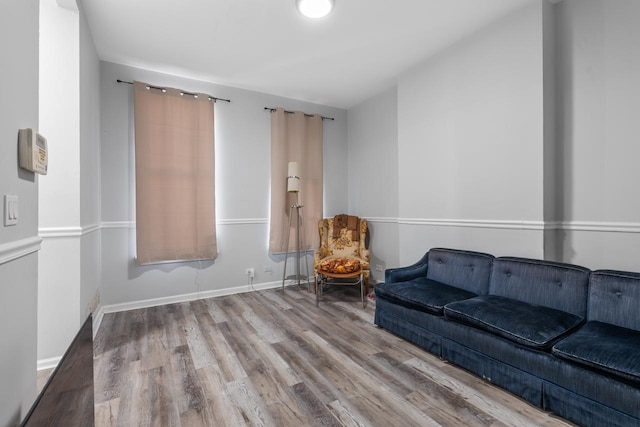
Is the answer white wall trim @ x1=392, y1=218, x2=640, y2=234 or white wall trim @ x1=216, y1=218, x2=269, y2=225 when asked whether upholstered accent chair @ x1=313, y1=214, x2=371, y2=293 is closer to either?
white wall trim @ x1=216, y1=218, x2=269, y2=225

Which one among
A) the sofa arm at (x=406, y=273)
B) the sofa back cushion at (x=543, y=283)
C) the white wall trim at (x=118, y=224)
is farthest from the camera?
the white wall trim at (x=118, y=224)

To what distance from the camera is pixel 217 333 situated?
261 cm

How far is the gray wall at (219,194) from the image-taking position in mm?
3191

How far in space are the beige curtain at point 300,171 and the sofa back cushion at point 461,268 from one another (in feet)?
5.95

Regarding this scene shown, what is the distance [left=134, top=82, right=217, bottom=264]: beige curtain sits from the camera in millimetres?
3270

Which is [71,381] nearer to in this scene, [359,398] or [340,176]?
[359,398]

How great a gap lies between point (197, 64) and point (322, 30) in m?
1.50

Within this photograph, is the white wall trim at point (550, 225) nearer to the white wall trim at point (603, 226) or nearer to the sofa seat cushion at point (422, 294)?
the white wall trim at point (603, 226)

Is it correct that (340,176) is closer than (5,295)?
No

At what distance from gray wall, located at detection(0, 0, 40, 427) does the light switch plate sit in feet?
0.06

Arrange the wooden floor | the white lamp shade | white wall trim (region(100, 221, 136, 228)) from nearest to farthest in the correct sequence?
the wooden floor
white wall trim (region(100, 221, 136, 228))
the white lamp shade

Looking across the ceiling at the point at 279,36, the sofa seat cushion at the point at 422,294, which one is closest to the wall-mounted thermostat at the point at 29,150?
the ceiling at the point at 279,36

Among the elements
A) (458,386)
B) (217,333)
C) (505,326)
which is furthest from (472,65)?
(217,333)

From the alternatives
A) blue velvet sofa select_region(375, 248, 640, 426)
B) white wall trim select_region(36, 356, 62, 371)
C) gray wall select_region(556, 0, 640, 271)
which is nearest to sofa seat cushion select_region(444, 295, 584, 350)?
blue velvet sofa select_region(375, 248, 640, 426)
